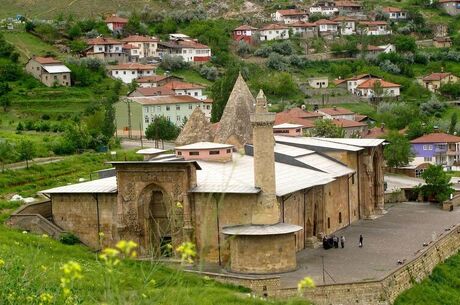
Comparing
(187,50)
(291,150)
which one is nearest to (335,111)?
(187,50)

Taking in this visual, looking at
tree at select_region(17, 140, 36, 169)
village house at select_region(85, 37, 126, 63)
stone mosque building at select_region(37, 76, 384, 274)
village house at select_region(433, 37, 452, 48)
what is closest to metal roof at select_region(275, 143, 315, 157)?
stone mosque building at select_region(37, 76, 384, 274)

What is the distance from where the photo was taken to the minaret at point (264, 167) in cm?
2819

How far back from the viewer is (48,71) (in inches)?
2854

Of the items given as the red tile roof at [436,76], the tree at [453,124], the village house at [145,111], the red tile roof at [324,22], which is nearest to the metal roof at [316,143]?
the village house at [145,111]

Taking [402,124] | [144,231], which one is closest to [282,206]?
[144,231]

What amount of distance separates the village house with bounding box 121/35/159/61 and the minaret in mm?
62007

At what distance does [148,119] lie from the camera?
63906mm

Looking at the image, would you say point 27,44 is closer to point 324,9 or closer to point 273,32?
point 273,32

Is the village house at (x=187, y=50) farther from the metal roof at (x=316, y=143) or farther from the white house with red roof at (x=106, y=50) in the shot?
the metal roof at (x=316, y=143)

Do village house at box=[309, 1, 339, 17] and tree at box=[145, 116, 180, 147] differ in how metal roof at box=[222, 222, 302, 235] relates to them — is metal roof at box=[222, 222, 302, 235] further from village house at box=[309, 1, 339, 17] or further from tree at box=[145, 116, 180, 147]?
village house at box=[309, 1, 339, 17]

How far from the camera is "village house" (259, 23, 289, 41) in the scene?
102 meters

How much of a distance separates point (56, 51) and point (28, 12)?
25370 mm

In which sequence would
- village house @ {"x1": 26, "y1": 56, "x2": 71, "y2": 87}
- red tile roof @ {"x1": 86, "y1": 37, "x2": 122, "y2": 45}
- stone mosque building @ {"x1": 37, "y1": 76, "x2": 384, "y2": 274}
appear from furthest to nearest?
red tile roof @ {"x1": 86, "y1": 37, "x2": 122, "y2": 45} → village house @ {"x1": 26, "y1": 56, "x2": 71, "y2": 87} → stone mosque building @ {"x1": 37, "y1": 76, "x2": 384, "y2": 274}

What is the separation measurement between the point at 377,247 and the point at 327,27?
7577cm
